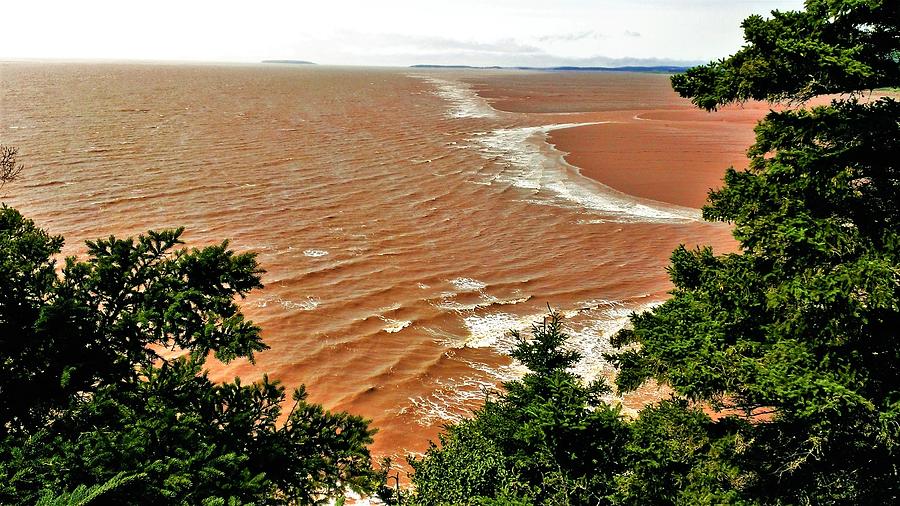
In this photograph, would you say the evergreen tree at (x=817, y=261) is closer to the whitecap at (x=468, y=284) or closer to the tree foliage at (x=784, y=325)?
the tree foliage at (x=784, y=325)

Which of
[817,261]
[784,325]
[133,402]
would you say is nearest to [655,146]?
[784,325]

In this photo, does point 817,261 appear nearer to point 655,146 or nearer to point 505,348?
point 505,348

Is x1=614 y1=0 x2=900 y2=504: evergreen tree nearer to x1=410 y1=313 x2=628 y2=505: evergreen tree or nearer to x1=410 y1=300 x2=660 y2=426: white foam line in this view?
x1=410 y1=313 x2=628 y2=505: evergreen tree

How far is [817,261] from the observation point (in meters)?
6.26

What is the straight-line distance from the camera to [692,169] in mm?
39875

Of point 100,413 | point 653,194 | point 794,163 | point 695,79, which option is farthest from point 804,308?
point 653,194

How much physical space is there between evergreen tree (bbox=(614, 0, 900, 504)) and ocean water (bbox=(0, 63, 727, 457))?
312 inches

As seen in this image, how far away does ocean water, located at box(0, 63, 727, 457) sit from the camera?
1578 centimetres

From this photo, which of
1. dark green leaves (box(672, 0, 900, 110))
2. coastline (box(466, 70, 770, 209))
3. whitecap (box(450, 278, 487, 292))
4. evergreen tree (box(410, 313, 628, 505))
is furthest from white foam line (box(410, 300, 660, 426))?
coastline (box(466, 70, 770, 209))

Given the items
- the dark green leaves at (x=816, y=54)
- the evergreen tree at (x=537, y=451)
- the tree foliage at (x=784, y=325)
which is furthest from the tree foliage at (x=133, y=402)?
the dark green leaves at (x=816, y=54)

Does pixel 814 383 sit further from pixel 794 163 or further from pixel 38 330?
pixel 38 330

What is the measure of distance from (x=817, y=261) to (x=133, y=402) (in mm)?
8827

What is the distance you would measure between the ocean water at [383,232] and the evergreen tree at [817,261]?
26.0 ft

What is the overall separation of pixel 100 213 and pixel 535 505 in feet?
86.7
